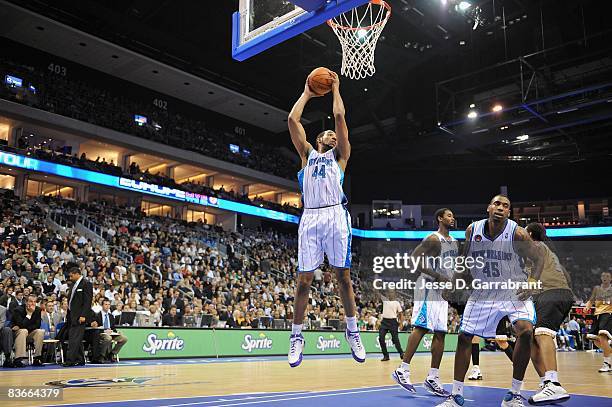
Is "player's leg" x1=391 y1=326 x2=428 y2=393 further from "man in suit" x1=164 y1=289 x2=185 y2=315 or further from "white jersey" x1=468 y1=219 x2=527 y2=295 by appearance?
"man in suit" x1=164 y1=289 x2=185 y2=315

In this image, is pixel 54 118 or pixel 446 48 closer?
pixel 446 48

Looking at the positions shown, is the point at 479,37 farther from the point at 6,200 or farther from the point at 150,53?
the point at 6,200

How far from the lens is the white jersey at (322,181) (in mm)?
4680

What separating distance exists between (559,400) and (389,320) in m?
6.88

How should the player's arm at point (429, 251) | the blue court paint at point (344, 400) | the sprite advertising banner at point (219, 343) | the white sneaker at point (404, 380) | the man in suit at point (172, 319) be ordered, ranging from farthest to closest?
the man in suit at point (172, 319) → the sprite advertising banner at point (219, 343) → the player's arm at point (429, 251) → the white sneaker at point (404, 380) → the blue court paint at point (344, 400)

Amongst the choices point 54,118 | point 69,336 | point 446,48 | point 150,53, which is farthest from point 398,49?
point 69,336

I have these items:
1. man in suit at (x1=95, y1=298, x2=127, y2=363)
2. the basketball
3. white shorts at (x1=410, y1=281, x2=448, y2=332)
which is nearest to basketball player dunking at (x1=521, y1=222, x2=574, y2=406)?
white shorts at (x1=410, y1=281, x2=448, y2=332)

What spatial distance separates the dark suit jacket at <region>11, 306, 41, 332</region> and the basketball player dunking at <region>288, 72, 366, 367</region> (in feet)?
25.7

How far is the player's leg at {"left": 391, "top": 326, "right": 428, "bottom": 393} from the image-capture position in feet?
20.6

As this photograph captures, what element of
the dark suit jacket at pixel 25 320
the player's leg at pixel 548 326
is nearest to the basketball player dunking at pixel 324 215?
the player's leg at pixel 548 326

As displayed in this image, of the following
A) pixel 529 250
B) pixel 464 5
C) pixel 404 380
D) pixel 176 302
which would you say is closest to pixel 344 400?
pixel 404 380

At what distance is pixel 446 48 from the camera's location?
22.1m

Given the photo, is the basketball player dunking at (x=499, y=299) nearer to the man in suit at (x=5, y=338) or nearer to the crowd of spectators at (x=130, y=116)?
the man in suit at (x=5, y=338)

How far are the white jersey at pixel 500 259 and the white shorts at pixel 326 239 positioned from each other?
1487mm
